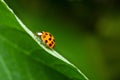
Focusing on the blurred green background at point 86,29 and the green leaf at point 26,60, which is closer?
the green leaf at point 26,60

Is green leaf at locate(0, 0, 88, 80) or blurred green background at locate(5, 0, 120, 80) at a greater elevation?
green leaf at locate(0, 0, 88, 80)

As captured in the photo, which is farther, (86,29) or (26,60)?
(86,29)

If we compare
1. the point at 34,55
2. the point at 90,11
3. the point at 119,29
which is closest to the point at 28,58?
the point at 34,55

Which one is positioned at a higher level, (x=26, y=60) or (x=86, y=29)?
(x=26, y=60)

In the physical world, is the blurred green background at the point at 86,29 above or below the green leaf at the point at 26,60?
below
